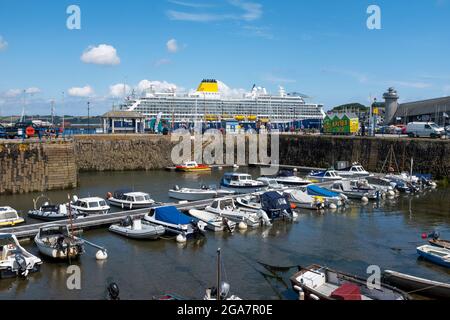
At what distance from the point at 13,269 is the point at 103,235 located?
271 inches

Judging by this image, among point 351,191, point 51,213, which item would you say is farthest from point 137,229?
point 351,191

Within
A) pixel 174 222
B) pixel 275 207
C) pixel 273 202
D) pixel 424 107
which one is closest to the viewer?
pixel 174 222

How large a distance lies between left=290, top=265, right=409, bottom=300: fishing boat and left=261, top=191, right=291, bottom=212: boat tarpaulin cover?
11.8 m

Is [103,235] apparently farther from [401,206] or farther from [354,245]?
[401,206]

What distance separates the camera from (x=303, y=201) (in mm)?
32312

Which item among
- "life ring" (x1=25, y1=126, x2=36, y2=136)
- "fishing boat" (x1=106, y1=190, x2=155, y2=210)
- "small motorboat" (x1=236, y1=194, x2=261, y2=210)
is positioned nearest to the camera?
"small motorboat" (x1=236, y1=194, x2=261, y2=210)

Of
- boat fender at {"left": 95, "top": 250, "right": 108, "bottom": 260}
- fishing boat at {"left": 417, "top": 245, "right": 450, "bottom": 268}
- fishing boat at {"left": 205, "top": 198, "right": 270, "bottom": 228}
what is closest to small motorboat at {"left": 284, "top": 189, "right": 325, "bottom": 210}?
fishing boat at {"left": 205, "top": 198, "right": 270, "bottom": 228}

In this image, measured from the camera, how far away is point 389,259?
20484 millimetres

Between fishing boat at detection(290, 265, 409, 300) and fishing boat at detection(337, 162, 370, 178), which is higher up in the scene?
fishing boat at detection(337, 162, 370, 178)

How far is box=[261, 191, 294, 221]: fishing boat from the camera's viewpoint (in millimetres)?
28286

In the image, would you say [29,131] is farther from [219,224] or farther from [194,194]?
[219,224]

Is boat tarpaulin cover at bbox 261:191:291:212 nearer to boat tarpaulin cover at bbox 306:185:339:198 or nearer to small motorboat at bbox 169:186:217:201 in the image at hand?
boat tarpaulin cover at bbox 306:185:339:198

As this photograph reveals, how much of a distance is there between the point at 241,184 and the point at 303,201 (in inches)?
289

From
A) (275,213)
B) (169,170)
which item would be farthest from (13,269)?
(169,170)
